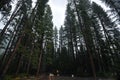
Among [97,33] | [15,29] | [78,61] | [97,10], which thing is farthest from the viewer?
[78,61]

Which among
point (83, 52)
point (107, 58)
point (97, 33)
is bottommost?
point (107, 58)

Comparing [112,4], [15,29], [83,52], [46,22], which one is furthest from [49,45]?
[112,4]

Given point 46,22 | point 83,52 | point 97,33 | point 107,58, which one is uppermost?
point 46,22

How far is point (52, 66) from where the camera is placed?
44.9m

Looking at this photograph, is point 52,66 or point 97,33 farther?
point 52,66

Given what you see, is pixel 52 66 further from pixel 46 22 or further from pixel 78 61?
pixel 46 22

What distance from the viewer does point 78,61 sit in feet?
123

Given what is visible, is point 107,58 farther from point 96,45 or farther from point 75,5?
point 75,5

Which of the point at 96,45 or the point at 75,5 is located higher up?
the point at 75,5

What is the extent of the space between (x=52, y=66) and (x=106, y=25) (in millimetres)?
23702

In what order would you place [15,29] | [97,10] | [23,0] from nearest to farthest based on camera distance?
[23,0]
[15,29]
[97,10]

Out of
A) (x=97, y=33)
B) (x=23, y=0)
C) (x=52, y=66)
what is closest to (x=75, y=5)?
(x=23, y=0)

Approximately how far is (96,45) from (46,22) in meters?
14.1

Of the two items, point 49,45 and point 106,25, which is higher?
point 106,25
